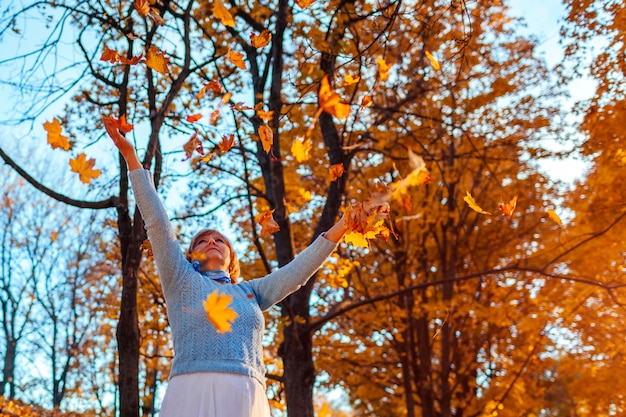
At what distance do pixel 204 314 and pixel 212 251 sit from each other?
34 centimetres

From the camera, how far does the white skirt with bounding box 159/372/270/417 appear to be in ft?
6.52

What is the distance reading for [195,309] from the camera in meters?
2.18

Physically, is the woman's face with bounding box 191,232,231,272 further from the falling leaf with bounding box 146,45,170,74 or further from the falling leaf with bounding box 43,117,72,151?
the falling leaf with bounding box 146,45,170,74

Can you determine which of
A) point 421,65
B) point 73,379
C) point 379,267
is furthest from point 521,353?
point 73,379

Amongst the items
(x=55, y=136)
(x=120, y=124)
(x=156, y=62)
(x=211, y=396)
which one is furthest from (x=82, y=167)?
(x=211, y=396)

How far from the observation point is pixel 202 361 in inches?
81.7

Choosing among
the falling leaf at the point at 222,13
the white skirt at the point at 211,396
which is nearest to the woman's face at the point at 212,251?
the white skirt at the point at 211,396

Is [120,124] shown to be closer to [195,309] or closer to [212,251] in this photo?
[212,251]

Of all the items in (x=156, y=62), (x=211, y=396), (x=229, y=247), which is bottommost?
(x=211, y=396)

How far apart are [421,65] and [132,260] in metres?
4.87

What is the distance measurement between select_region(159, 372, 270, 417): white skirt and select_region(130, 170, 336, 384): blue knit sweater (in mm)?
28

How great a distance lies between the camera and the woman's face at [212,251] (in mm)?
2416

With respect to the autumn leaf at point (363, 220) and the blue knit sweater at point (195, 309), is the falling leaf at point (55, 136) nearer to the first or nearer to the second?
the blue knit sweater at point (195, 309)

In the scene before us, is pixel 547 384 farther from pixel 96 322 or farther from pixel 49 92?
pixel 96 322
